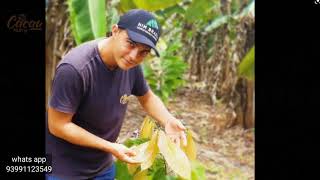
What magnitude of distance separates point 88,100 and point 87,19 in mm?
325

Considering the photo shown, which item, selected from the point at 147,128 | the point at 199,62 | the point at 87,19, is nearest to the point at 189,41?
the point at 199,62

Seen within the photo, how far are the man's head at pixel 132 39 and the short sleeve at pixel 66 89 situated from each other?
0.35 feet

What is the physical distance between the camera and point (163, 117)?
1206 mm

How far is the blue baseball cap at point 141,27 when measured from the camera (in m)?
1.04

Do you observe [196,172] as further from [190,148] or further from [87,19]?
[87,19]

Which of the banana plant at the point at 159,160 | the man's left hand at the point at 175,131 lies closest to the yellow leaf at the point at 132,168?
the banana plant at the point at 159,160

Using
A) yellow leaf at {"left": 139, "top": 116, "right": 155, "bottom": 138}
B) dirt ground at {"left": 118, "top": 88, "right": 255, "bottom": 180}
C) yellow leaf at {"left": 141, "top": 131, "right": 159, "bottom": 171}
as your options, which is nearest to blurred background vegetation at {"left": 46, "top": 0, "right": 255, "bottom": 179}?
dirt ground at {"left": 118, "top": 88, "right": 255, "bottom": 180}

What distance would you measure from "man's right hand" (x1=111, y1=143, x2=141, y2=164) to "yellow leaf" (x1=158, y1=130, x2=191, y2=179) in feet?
0.23
